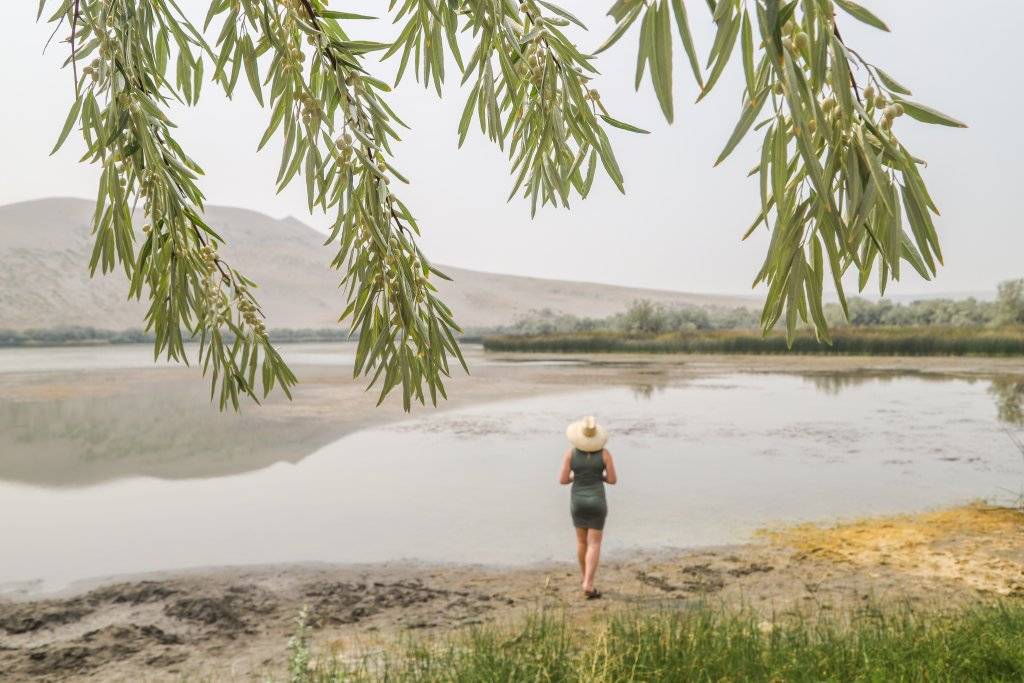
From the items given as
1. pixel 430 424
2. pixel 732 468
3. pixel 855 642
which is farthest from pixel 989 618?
pixel 430 424

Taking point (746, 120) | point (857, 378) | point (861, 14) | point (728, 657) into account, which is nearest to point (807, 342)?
point (857, 378)

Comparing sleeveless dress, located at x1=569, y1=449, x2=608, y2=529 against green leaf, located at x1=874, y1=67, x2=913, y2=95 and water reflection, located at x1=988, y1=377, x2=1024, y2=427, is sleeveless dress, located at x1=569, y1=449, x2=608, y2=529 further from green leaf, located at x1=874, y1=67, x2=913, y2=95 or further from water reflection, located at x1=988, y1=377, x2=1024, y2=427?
water reflection, located at x1=988, y1=377, x2=1024, y2=427

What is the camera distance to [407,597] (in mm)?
5324

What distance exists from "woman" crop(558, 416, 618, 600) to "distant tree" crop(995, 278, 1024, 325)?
3257 cm

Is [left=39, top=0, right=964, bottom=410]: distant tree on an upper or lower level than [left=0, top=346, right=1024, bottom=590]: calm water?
upper

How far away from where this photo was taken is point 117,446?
1238 cm

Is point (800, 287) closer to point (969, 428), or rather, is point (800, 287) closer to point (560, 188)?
point (560, 188)

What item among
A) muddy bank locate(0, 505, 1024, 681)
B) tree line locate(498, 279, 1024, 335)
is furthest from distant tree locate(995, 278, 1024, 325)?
muddy bank locate(0, 505, 1024, 681)

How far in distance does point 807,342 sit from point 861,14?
1147 inches

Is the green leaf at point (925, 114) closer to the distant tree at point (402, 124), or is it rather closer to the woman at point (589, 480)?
the distant tree at point (402, 124)

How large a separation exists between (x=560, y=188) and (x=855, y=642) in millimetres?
2457

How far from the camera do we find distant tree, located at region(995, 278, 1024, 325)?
31516 millimetres

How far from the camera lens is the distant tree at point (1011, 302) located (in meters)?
31.5

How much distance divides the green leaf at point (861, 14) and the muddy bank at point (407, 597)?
340 centimetres
